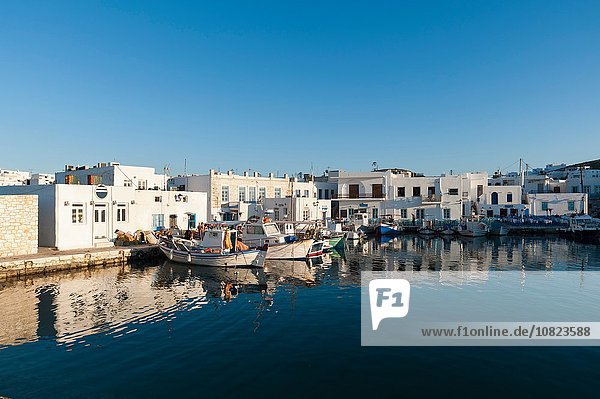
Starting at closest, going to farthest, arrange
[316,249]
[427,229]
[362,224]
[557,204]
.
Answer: [316,249] → [427,229] → [362,224] → [557,204]

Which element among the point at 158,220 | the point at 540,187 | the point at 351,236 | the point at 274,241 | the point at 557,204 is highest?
the point at 540,187

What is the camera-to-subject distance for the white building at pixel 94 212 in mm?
27250

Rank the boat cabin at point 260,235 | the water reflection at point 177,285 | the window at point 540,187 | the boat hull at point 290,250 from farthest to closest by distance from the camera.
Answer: the window at point 540,187 < the boat cabin at point 260,235 < the boat hull at point 290,250 < the water reflection at point 177,285

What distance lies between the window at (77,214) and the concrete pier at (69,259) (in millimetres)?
2308

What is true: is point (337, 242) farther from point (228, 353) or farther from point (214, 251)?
point (228, 353)

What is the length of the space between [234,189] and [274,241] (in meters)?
19.9

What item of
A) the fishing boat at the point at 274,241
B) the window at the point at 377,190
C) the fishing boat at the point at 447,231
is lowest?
the fishing boat at the point at 447,231

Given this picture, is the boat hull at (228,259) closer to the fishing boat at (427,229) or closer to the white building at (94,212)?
the white building at (94,212)

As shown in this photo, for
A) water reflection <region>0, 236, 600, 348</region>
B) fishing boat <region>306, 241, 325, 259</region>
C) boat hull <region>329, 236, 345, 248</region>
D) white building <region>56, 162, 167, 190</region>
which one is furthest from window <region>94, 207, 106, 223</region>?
boat hull <region>329, 236, 345, 248</region>

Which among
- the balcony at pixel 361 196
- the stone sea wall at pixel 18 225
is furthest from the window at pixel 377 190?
the stone sea wall at pixel 18 225

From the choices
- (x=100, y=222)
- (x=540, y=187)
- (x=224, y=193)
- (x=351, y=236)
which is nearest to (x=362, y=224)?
(x=351, y=236)

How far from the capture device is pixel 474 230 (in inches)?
1924

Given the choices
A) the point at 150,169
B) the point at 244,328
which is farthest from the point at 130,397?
the point at 150,169

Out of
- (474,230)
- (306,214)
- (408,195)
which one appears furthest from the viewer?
(408,195)
